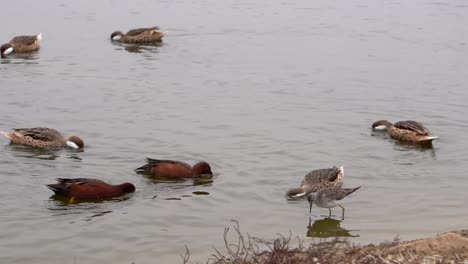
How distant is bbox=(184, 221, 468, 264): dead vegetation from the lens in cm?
855

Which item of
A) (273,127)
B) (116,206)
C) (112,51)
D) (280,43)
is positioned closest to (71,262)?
(116,206)

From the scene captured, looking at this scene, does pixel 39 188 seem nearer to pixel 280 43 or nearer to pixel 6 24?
pixel 280 43

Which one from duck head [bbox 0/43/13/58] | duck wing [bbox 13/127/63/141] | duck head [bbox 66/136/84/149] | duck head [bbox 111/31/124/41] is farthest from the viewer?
duck head [bbox 111/31/124/41]

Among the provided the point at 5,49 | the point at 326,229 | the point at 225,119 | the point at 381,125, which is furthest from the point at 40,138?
the point at 5,49

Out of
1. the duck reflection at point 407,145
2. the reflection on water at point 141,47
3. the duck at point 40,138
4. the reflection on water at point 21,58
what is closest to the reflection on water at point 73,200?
the duck at point 40,138

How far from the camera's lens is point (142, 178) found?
45.6 feet

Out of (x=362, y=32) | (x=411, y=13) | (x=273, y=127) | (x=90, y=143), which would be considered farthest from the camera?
(x=411, y=13)

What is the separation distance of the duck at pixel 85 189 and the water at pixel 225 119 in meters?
0.18

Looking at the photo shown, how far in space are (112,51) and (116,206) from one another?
485 inches

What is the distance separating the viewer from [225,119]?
17.5 m

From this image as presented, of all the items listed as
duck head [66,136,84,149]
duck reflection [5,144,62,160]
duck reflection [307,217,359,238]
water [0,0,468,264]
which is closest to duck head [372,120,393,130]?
water [0,0,468,264]

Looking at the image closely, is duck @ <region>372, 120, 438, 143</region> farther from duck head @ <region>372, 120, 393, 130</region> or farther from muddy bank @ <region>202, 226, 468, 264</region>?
muddy bank @ <region>202, 226, 468, 264</region>

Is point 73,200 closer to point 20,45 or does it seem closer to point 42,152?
point 42,152

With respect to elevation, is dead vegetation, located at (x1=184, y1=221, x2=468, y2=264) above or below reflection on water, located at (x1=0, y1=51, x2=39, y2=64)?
below
